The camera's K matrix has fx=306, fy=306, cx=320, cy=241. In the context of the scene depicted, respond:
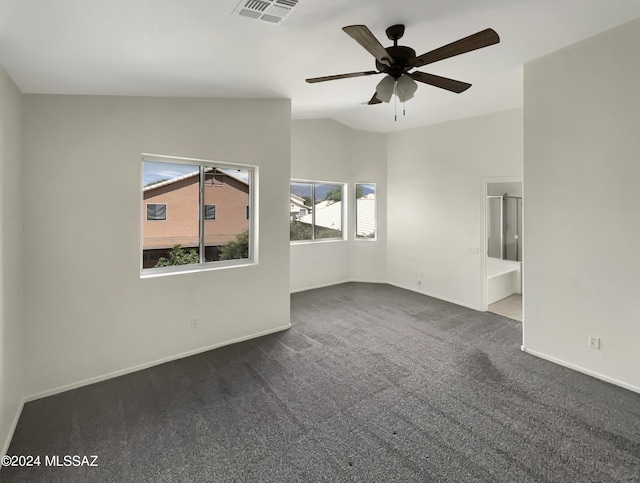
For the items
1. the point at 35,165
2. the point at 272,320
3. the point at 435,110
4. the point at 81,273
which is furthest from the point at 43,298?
the point at 435,110

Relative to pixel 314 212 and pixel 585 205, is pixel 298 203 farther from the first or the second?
pixel 585 205

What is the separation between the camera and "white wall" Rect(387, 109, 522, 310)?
4.70 meters

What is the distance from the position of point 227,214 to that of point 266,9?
2331 mm

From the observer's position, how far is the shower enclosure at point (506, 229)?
6078 mm


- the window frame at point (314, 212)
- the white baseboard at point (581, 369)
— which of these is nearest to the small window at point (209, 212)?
the window frame at point (314, 212)

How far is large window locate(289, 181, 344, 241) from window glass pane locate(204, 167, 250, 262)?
2215 millimetres

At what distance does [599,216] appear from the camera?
2795 mm

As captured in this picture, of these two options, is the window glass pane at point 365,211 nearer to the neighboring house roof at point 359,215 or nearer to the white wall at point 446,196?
the neighboring house roof at point 359,215

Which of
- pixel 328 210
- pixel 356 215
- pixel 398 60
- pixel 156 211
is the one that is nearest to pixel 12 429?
pixel 156 211

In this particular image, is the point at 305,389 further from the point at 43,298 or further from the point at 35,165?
the point at 35,165

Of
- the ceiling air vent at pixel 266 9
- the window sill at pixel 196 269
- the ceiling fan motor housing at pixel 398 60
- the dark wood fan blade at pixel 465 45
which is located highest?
the ceiling air vent at pixel 266 9

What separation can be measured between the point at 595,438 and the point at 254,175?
389cm

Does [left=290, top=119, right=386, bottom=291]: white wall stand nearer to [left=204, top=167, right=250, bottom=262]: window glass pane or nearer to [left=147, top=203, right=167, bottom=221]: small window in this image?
[left=204, top=167, right=250, bottom=262]: window glass pane

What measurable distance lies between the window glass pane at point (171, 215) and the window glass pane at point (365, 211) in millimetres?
3874
